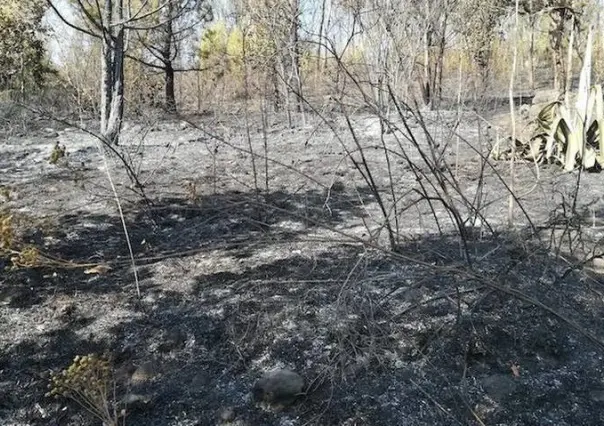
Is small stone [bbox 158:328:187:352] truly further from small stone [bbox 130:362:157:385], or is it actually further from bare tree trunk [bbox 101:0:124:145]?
bare tree trunk [bbox 101:0:124:145]

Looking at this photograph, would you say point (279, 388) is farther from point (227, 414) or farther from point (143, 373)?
point (143, 373)

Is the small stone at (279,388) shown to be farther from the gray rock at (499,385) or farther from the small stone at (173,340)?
the gray rock at (499,385)

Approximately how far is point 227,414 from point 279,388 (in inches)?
7.8

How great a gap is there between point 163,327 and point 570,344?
5.50ft

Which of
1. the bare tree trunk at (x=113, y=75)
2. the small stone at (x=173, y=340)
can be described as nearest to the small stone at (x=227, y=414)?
the small stone at (x=173, y=340)

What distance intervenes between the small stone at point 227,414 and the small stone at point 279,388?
0.10m

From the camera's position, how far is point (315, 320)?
240 cm

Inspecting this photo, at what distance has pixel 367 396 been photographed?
1954 millimetres

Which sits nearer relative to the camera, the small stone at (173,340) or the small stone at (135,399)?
the small stone at (135,399)

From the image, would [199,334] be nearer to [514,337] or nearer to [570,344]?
[514,337]

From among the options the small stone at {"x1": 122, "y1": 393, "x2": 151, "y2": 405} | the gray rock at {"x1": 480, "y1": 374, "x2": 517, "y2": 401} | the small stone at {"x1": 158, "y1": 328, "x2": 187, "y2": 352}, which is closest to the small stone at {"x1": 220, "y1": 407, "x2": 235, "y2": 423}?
the small stone at {"x1": 122, "y1": 393, "x2": 151, "y2": 405}

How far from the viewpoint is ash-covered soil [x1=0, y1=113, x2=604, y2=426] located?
1872 millimetres

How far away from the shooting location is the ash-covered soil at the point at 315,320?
1.87 meters

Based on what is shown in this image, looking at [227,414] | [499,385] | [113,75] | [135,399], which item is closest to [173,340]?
Answer: [135,399]
